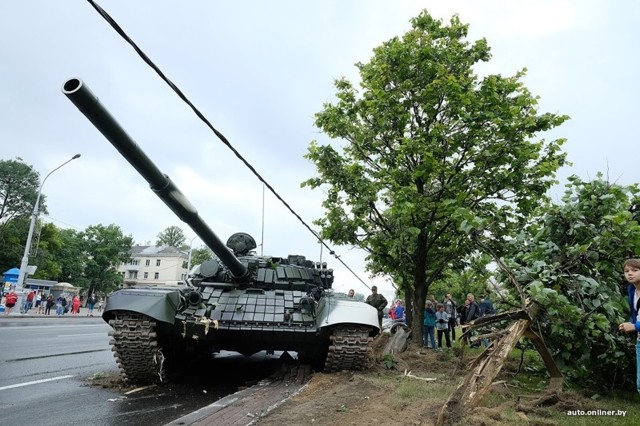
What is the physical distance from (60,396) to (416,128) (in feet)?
26.5

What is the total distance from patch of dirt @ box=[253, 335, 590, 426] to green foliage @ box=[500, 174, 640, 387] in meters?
0.72

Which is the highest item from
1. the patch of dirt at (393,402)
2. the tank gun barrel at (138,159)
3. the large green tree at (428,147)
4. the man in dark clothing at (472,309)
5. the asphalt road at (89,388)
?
the large green tree at (428,147)

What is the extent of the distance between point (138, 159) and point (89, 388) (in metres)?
3.60

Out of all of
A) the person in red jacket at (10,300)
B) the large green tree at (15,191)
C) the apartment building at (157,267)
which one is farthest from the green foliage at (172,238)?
the person in red jacket at (10,300)

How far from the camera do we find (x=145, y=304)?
6.70 m

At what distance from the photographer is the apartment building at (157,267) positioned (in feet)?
243

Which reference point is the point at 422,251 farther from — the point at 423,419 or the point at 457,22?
the point at 423,419

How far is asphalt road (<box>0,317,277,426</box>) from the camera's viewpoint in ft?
17.1

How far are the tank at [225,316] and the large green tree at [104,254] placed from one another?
53.4 m

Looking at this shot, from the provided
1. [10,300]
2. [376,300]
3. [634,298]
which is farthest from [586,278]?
[10,300]

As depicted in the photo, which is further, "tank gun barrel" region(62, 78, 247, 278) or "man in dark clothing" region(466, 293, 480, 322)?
"man in dark clothing" region(466, 293, 480, 322)

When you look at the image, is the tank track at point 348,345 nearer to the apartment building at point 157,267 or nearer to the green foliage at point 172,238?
the apartment building at point 157,267

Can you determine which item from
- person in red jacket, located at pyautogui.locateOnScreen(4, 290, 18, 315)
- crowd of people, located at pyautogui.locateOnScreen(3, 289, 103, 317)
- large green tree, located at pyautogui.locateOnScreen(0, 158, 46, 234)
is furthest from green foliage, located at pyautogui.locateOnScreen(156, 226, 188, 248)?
person in red jacket, located at pyautogui.locateOnScreen(4, 290, 18, 315)

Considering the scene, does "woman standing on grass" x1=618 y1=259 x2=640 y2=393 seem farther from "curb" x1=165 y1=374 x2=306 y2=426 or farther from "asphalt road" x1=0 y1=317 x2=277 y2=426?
"asphalt road" x1=0 y1=317 x2=277 y2=426
